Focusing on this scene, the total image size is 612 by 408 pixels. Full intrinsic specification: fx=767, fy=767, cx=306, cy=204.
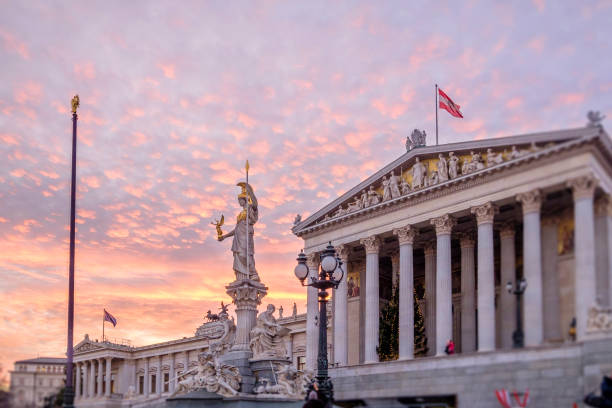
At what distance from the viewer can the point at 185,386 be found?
32469mm

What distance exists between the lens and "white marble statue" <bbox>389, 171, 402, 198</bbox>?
151 feet

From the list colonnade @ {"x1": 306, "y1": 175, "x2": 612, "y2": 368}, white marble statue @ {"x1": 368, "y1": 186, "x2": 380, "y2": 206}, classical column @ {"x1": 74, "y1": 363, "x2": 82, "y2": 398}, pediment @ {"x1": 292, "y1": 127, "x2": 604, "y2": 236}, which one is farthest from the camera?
classical column @ {"x1": 74, "y1": 363, "x2": 82, "y2": 398}

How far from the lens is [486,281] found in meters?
39.4

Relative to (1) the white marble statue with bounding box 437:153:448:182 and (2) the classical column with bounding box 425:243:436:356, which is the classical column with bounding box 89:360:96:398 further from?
(1) the white marble statue with bounding box 437:153:448:182

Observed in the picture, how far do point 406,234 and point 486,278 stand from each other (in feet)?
22.4

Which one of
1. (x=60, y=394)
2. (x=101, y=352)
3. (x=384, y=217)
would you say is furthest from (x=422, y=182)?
(x=101, y=352)

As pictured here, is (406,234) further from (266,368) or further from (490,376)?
(266,368)

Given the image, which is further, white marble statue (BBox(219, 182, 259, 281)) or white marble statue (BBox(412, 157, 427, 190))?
white marble statue (BBox(412, 157, 427, 190))

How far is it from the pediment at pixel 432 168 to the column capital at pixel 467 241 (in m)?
3.98

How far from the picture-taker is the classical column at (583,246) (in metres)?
34.5

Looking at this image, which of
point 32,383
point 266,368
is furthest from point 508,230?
point 32,383

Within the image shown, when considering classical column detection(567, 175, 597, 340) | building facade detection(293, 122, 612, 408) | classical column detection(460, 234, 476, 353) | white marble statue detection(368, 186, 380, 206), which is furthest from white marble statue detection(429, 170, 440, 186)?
classical column detection(567, 175, 597, 340)

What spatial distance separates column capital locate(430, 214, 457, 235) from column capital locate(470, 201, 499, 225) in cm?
230

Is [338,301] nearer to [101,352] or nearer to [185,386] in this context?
[185,386]
